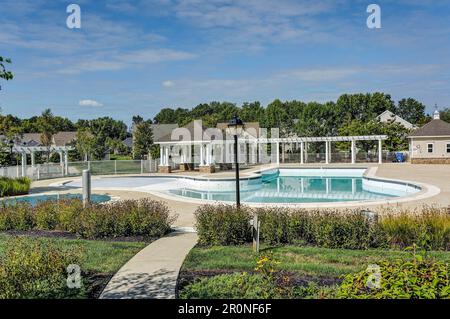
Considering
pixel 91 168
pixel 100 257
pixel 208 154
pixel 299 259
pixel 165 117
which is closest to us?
pixel 299 259

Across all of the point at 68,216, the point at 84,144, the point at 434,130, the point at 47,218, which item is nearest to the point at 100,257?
the point at 68,216

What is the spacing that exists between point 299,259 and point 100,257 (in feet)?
11.5

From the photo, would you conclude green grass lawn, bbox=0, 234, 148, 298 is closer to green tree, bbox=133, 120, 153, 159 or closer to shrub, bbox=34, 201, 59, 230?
shrub, bbox=34, 201, 59, 230

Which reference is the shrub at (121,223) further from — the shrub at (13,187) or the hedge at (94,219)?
the shrub at (13,187)

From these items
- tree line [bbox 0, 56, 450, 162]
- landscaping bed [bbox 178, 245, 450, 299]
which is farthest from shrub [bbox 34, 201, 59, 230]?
tree line [bbox 0, 56, 450, 162]

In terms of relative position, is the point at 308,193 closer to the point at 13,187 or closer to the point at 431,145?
the point at 13,187

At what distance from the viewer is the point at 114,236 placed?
8820 mm

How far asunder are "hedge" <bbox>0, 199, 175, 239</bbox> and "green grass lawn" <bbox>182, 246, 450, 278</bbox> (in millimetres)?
1687

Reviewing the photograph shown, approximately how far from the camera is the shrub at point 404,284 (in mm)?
3918

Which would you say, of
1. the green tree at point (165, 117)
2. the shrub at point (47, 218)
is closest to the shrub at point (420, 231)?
the shrub at point (47, 218)

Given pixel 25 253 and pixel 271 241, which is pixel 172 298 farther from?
pixel 271 241

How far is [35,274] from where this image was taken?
5.46 metres

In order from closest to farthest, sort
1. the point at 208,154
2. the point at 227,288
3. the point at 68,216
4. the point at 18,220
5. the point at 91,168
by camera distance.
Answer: the point at 227,288, the point at 68,216, the point at 18,220, the point at 91,168, the point at 208,154

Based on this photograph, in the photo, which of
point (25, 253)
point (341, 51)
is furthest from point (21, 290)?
point (341, 51)
